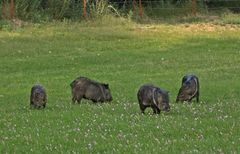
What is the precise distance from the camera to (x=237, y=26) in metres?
37.1

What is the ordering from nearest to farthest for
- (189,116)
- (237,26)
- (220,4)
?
(189,116) < (237,26) < (220,4)

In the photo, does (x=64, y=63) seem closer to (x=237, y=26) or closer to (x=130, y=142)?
(x=237, y=26)

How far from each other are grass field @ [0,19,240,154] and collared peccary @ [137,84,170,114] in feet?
0.70

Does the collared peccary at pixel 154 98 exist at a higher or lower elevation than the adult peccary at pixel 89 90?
higher

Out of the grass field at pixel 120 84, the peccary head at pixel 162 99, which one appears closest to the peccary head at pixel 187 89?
the grass field at pixel 120 84

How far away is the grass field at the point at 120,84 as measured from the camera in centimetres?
1032

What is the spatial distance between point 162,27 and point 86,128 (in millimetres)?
26129

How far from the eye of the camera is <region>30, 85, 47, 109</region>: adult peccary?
15.0 meters

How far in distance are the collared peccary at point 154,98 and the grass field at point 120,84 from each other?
0.21 metres

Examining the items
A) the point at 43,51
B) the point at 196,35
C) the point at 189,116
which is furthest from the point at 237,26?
the point at 189,116

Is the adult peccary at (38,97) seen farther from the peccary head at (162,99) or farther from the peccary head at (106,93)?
the peccary head at (162,99)

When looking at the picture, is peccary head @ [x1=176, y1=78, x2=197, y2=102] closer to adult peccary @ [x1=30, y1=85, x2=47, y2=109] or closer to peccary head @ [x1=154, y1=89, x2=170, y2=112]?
peccary head @ [x1=154, y1=89, x2=170, y2=112]

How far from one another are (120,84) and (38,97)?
6.57m

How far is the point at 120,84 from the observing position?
843 inches
